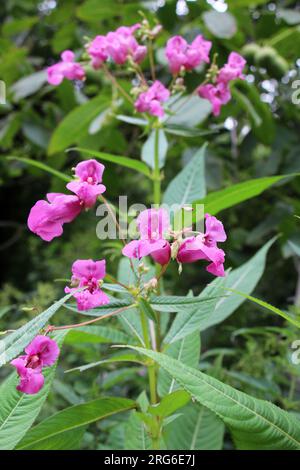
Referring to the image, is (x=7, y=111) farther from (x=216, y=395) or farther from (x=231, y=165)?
(x=216, y=395)

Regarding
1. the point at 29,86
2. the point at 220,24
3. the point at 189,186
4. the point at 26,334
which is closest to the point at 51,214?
the point at 26,334

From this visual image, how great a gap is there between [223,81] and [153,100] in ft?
0.43

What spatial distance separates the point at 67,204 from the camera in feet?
1.87

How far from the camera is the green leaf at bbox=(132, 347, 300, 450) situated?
1.58 feet

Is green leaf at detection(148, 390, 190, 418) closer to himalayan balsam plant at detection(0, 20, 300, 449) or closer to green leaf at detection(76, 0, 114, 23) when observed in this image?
himalayan balsam plant at detection(0, 20, 300, 449)

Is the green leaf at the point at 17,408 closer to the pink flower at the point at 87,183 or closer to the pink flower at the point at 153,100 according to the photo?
the pink flower at the point at 87,183

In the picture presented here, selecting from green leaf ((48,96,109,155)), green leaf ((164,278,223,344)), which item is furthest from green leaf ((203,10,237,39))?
green leaf ((164,278,223,344))

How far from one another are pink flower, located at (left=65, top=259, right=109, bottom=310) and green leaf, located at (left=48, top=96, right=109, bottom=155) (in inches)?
27.7

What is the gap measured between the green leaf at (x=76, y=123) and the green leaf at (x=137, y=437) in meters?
0.68

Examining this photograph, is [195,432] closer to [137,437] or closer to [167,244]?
[137,437]

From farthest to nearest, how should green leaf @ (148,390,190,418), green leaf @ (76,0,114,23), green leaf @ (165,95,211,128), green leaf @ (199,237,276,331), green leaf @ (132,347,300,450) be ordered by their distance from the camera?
green leaf @ (76,0,114,23), green leaf @ (165,95,211,128), green leaf @ (199,237,276,331), green leaf @ (148,390,190,418), green leaf @ (132,347,300,450)

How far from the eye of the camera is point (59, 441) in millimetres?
654

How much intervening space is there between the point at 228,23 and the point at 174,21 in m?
0.17

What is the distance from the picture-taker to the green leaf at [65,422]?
25.0 inches
